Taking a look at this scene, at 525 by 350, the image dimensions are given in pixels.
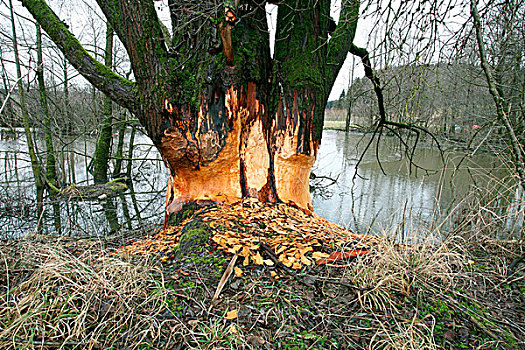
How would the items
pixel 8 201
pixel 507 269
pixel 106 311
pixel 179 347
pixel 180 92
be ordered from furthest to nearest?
pixel 8 201 → pixel 180 92 → pixel 507 269 → pixel 106 311 → pixel 179 347

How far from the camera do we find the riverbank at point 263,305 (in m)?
1.30

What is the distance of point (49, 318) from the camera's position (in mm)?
1373

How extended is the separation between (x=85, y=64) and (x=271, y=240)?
A: 2713mm

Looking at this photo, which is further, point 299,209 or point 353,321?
point 299,209

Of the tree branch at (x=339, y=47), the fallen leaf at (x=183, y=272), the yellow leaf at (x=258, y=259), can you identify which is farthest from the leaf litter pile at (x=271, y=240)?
the tree branch at (x=339, y=47)

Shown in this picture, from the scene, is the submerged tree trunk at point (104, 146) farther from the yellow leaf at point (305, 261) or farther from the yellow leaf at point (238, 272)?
the yellow leaf at point (305, 261)

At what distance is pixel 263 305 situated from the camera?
1511 mm

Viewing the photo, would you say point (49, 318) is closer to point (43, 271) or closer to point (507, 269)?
point (43, 271)

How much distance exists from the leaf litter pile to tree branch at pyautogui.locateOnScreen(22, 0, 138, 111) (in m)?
1.45

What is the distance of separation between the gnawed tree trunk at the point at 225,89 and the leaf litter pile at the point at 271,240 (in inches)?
17.9

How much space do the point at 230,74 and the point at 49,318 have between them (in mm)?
2226

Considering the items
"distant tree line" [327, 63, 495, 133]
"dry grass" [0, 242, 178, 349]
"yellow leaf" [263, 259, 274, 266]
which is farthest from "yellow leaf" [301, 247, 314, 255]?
"distant tree line" [327, 63, 495, 133]

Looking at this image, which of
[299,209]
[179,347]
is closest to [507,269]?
[299,209]

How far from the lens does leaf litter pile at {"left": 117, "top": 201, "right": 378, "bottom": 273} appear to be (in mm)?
1893
